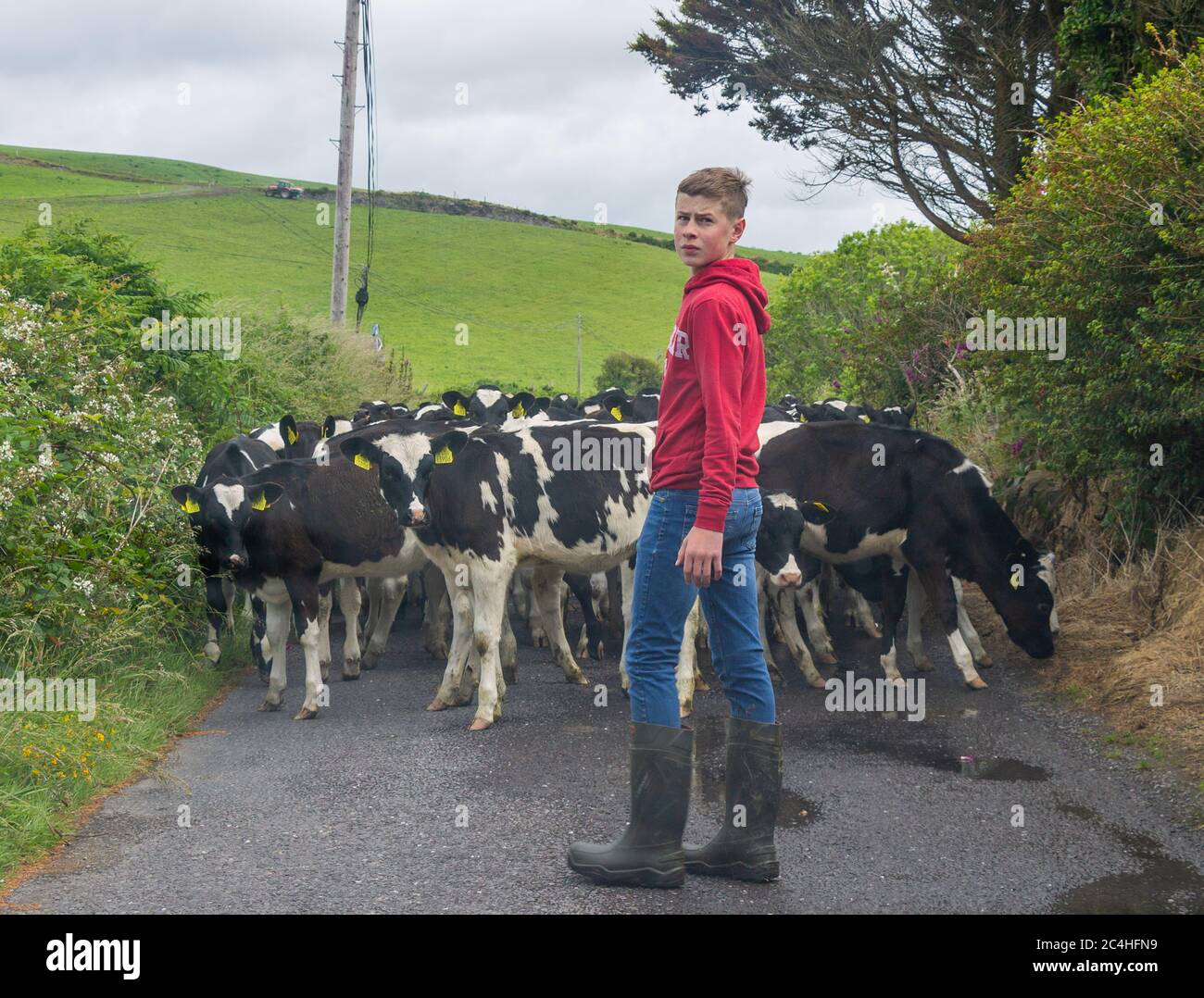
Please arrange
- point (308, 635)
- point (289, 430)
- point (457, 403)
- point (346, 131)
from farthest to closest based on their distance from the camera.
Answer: point (346, 131)
point (457, 403)
point (289, 430)
point (308, 635)

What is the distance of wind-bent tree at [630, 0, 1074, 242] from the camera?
59.1ft

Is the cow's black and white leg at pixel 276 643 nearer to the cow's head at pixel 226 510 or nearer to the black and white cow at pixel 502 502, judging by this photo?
the cow's head at pixel 226 510

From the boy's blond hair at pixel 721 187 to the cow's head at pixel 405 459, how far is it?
438 centimetres

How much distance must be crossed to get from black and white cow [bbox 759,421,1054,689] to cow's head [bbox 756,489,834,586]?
0.51m

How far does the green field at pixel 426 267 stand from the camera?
60.8 m

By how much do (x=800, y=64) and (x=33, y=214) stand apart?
51.3 meters

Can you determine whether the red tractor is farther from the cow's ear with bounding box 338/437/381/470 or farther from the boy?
the boy

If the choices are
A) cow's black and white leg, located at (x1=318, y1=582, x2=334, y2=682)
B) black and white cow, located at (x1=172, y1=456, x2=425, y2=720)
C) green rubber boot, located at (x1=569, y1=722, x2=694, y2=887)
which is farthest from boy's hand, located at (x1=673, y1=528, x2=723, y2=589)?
cow's black and white leg, located at (x1=318, y1=582, x2=334, y2=682)

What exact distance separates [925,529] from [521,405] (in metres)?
6.44

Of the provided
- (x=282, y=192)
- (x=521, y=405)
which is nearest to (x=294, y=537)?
(x=521, y=405)

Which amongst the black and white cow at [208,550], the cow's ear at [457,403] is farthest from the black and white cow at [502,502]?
the cow's ear at [457,403]

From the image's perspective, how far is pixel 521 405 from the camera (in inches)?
595

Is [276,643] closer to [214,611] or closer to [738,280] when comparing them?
[214,611]
